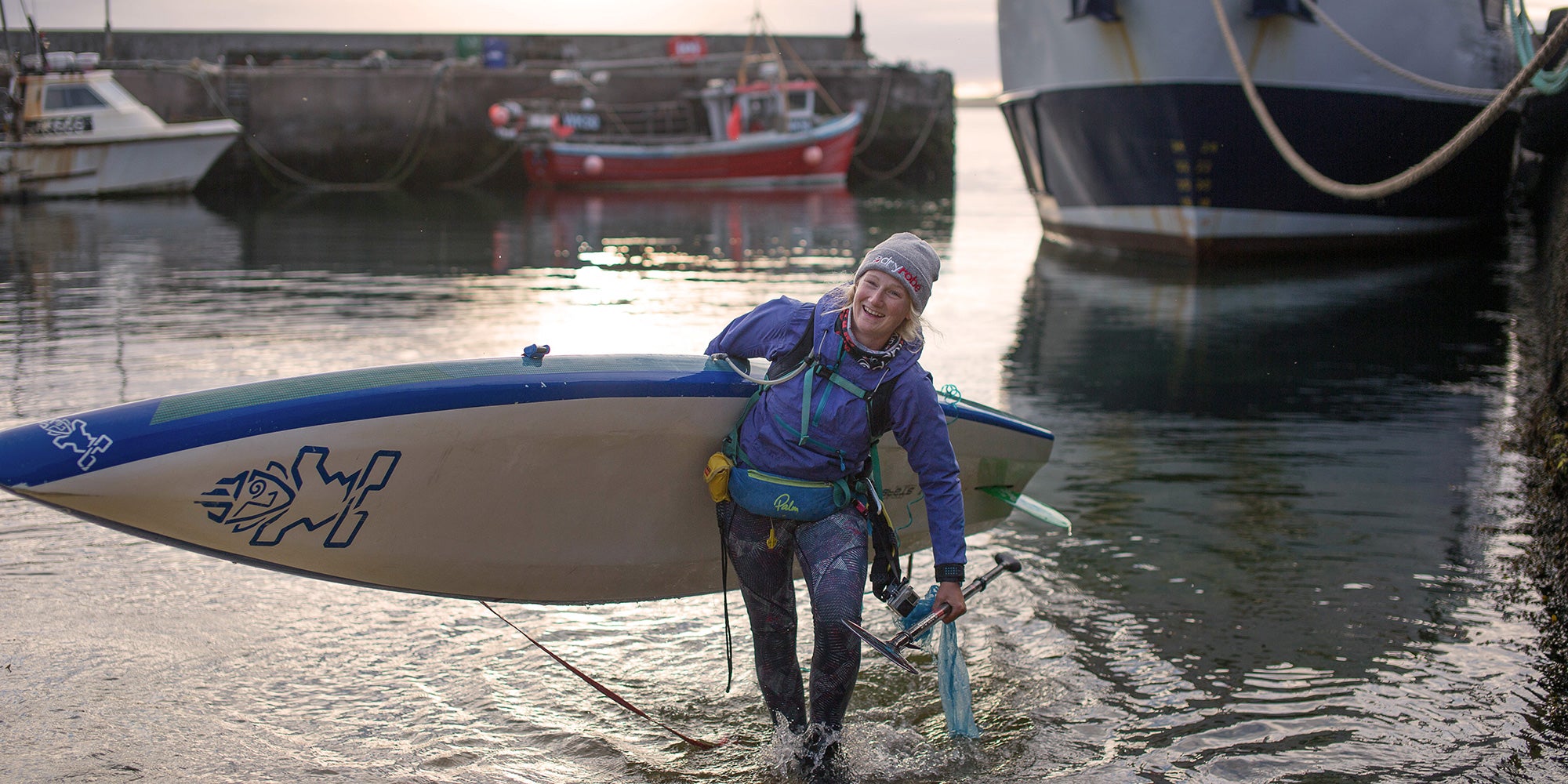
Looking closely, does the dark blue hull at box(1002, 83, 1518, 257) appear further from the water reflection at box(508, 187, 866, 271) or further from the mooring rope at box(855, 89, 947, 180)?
the mooring rope at box(855, 89, 947, 180)

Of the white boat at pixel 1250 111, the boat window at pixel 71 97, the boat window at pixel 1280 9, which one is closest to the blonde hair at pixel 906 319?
the white boat at pixel 1250 111

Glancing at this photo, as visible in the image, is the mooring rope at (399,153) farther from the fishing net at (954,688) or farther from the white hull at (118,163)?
the fishing net at (954,688)

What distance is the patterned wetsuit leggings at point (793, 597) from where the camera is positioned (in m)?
3.21

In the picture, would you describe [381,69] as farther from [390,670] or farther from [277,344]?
[390,670]

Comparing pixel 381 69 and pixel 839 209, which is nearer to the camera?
pixel 839 209

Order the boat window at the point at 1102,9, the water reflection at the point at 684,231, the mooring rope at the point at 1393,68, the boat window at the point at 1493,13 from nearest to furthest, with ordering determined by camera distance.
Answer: the mooring rope at the point at 1393,68
the boat window at the point at 1102,9
the water reflection at the point at 684,231
the boat window at the point at 1493,13

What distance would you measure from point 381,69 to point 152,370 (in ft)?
85.2

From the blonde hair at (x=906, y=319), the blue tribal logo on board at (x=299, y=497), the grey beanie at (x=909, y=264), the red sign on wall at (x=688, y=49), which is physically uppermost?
the red sign on wall at (x=688, y=49)

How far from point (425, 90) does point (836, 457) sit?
102 feet

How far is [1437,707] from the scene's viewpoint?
3938mm

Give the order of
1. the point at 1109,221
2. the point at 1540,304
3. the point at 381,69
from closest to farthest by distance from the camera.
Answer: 1. the point at 1540,304
2. the point at 1109,221
3. the point at 381,69

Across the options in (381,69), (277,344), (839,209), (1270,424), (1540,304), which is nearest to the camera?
(1270,424)

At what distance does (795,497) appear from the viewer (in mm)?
3227

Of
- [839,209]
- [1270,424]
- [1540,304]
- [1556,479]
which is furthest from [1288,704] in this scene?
[839,209]
